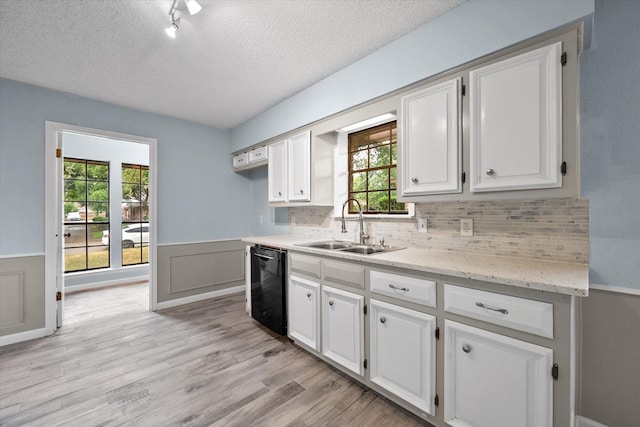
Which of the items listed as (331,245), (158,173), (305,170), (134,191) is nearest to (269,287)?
(331,245)

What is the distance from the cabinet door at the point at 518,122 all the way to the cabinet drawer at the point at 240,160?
9.67ft

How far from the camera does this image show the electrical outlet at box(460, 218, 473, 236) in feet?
6.34

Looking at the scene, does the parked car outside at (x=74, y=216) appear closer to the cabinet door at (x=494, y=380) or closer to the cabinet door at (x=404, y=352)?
the cabinet door at (x=404, y=352)

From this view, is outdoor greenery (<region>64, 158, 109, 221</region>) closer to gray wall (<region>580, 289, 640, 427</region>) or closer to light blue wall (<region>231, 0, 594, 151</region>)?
light blue wall (<region>231, 0, 594, 151</region>)

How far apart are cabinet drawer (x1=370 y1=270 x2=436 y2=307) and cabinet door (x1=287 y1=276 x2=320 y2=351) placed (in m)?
0.61

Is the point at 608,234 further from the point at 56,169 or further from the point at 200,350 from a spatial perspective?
the point at 56,169

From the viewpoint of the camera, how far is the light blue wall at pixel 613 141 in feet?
→ 4.53

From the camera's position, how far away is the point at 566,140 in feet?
4.43

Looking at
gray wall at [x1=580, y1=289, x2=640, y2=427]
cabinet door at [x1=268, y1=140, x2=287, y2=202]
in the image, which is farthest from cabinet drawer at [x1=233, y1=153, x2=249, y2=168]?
gray wall at [x1=580, y1=289, x2=640, y2=427]

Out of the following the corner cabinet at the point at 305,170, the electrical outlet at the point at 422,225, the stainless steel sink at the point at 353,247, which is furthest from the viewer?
the corner cabinet at the point at 305,170

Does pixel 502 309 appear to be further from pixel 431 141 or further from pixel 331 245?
pixel 331 245

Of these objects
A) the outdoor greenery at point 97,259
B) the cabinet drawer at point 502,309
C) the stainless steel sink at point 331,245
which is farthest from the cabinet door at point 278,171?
the outdoor greenery at point 97,259

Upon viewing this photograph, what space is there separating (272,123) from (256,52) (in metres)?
1.13

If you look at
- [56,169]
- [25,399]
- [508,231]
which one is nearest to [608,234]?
[508,231]
